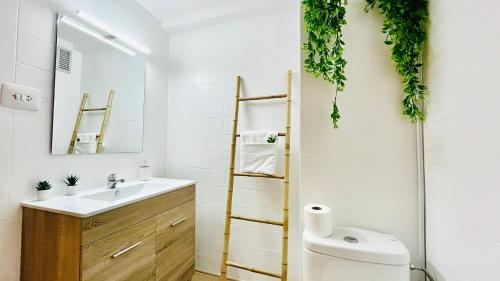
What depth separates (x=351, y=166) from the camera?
117 centimetres

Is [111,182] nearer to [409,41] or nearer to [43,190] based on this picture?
[43,190]

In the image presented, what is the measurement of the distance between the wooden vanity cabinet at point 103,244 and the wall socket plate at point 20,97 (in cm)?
52

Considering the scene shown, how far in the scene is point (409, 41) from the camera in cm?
99

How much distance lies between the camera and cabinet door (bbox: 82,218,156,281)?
3.27 ft

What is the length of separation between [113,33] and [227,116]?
1026 millimetres

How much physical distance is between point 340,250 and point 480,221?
18.7 inches

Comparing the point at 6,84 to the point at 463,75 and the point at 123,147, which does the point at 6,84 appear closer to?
the point at 123,147

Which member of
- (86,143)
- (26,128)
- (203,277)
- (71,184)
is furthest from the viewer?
(203,277)

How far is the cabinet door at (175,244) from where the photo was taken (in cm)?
140

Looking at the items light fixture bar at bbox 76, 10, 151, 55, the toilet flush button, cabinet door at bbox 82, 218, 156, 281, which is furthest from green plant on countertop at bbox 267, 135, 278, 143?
light fixture bar at bbox 76, 10, 151, 55

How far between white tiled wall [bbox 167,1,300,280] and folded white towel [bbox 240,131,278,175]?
0.64ft

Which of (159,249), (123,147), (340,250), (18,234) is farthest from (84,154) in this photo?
(340,250)

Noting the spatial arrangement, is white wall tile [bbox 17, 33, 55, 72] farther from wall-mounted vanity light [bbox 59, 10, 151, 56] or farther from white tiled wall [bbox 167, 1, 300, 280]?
white tiled wall [bbox 167, 1, 300, 280]

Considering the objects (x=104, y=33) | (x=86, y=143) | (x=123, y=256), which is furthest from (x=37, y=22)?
(x=123, y=256)
